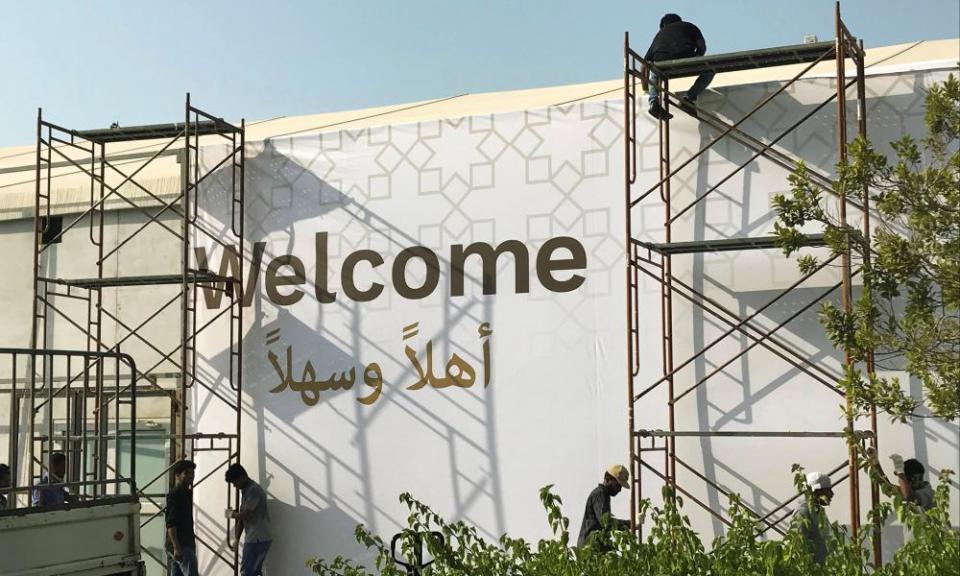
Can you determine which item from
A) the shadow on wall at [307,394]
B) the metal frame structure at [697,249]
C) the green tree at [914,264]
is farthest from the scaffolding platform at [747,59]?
the green tree at [914,264]

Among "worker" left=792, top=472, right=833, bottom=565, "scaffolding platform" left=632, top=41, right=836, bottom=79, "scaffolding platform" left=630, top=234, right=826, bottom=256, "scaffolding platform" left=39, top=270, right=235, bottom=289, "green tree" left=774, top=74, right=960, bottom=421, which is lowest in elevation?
"worker" left=792, top=472, right=833, bottom=565

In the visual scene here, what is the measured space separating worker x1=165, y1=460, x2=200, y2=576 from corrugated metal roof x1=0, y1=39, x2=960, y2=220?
3293mm

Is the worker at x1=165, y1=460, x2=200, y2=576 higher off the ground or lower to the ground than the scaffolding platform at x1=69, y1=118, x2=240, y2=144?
lower

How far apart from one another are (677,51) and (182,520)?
21.3 ft

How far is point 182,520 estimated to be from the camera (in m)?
12.8

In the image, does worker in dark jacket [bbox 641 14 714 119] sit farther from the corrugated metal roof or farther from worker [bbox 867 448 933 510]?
worker [bbox 867 448 933 510]

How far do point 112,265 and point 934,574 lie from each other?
35.9ft

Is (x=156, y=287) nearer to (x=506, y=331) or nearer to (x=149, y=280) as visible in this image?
(x=149, y=280)

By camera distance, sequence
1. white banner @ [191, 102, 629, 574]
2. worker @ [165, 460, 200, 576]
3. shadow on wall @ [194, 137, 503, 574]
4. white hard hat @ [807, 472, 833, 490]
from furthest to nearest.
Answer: shadow on wall @ [194, 137, 503, 574]
worker @ [165, 460, 200, 576]
white banner @ [191, 102, 629, 574]
white hard hat @ [807, 472, 833, 490]

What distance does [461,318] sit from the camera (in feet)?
42.7

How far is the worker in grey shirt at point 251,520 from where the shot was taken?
1300 cm

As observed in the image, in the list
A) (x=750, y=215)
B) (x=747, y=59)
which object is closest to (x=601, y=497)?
(x=750, y=215)

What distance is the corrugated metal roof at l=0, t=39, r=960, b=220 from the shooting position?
1449cm

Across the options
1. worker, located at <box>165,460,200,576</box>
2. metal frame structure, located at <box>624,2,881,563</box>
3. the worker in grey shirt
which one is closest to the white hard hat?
metal frame structure, located at <box>624,2,881,563</box>
